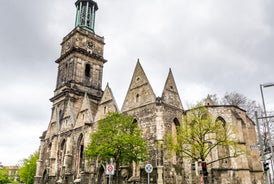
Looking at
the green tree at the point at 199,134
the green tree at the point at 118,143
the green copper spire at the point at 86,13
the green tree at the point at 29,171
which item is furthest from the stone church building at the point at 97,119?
the green tree at the point at 29,171

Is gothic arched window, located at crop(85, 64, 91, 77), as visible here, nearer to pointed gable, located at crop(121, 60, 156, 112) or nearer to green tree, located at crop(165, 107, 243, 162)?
pointed gable, located at crop(121, 60, 156, 112)

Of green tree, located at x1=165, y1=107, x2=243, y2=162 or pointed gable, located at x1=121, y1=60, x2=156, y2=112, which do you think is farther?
pointed gable, located at x1=121, y1=60, x2=156, y2=112

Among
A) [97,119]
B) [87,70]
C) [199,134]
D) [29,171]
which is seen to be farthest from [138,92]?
[29,171]

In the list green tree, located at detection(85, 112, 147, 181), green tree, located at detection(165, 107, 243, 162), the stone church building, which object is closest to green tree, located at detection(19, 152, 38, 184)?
the stone church building

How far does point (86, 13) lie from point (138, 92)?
32.2 metres

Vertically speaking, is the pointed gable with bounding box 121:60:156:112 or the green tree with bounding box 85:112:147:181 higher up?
the pointed gable with bounding box 121:60:156:112

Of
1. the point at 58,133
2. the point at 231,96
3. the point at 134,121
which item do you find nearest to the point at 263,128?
the point at 231,96

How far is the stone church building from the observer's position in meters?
26.6

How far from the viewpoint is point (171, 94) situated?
1211 inches

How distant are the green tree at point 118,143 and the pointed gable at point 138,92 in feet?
14.2

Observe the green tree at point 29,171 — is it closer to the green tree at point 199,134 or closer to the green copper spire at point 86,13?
the green copper spire at point 86,13

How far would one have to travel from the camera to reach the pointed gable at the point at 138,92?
29.5 m

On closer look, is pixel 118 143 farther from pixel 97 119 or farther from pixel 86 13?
pixel 86 13

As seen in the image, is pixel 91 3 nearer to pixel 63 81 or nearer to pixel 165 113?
pixel 63 81
